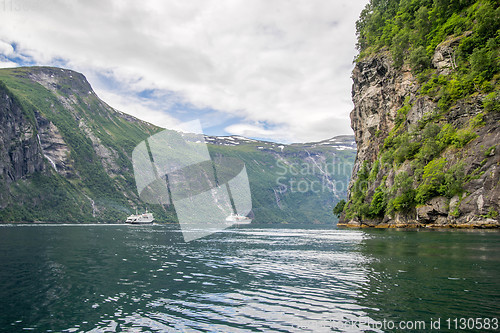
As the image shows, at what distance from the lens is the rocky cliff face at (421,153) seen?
5547 cm

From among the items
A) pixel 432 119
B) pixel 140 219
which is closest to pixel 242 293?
pixel 432 119

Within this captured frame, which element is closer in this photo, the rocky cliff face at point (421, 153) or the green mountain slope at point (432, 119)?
the rocky cliff face at point (421, 153)

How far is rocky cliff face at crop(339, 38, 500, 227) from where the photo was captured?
182 feet

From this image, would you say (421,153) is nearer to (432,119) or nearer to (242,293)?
(432,119)

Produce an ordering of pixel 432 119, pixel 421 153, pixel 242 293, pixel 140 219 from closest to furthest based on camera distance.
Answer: pixel 242 293 < pixel 421 153 < pixel 432 119 < pixel 140 219

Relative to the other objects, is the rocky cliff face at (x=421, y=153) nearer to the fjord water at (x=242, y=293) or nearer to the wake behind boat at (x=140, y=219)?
the fjord water at (x=242, y=293)

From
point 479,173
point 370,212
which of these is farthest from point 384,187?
point 479,173

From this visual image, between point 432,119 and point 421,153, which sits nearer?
point 421,153

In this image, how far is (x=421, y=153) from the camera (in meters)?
70.9

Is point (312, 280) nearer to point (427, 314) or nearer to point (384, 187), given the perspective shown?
point (427, 314)

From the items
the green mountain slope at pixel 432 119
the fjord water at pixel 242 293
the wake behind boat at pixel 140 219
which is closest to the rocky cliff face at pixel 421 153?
the green mountain slope at pixel 432 119

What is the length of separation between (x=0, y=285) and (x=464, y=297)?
78.4 ft

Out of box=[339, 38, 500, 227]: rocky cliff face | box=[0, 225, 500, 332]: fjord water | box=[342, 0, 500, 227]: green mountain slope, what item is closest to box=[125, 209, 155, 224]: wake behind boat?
box=[339, 38, 500, 227]: rocky cliff face

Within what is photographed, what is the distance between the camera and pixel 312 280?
66.1 ft
